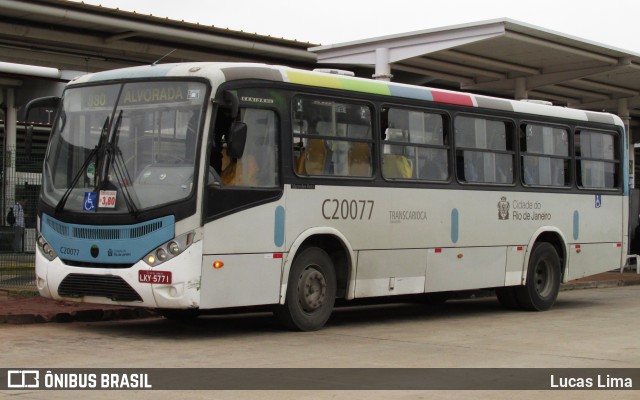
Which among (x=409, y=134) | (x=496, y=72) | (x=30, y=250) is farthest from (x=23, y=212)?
(x=496, y=72)

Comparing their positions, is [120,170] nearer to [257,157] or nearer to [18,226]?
[257,157]

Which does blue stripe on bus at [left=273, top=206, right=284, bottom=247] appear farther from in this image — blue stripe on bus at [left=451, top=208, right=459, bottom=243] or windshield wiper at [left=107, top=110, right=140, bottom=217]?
blue stripe on bus at [left=451, top=208, right=459, bottom=243]

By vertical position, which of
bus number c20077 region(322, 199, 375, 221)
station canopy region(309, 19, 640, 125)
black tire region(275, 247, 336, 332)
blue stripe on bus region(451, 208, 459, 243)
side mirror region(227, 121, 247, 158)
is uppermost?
station canopy region(309, 19, 640, 125)

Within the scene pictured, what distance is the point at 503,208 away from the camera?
631 inches

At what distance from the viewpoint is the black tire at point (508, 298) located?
17.0 m

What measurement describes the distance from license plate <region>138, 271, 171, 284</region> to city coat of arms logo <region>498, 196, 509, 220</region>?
635 centimetres

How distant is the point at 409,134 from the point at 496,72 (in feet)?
48.7

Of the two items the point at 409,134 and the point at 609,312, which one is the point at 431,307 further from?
the point at 409,134

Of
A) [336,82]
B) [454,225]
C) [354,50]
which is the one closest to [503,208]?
[454,225]

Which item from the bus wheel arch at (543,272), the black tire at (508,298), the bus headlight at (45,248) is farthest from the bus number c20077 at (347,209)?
the black tire at (508,298)

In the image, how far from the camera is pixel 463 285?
49.9ft

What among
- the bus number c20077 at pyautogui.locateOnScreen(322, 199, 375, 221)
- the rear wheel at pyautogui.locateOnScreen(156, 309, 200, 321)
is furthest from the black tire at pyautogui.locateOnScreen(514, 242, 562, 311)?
the rear wheel at pyautogui.locateOnScreen(156, 309, 200, 321)

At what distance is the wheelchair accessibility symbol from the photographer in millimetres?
11930

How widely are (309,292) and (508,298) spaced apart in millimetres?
5320
